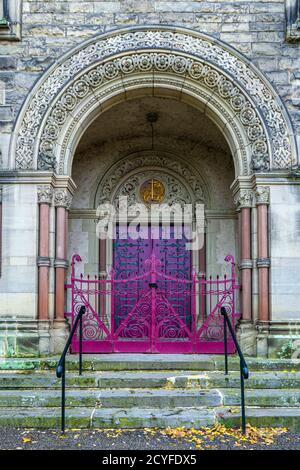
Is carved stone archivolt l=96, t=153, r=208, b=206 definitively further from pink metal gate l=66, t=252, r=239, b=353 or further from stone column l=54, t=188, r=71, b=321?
stone column l=54, t=188, r=71, b=321

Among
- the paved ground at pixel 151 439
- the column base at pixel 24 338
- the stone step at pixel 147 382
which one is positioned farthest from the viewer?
the column base at pixel 24 338

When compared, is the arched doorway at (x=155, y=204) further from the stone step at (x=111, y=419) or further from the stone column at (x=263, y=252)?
the stone step at (x=111, y=419)

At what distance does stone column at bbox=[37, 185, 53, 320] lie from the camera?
7316 mm

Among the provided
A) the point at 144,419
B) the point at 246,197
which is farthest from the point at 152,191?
the point at 144,419

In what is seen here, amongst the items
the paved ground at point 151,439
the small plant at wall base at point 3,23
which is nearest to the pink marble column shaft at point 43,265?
the paved ground at point 151,439

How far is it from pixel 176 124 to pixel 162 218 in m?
1.82

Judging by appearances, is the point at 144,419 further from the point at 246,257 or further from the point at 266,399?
the point at 246,257

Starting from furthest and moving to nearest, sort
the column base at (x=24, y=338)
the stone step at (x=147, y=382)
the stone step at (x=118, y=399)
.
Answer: the column base at (x=24, y=338) < the stone step at (x=147, y=382) < the stone step at (x=118, y=399)

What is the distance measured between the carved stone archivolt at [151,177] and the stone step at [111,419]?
5.33 metres

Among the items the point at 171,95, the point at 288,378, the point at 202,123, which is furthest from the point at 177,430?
the point at 202,123

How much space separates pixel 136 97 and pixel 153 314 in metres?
3.41

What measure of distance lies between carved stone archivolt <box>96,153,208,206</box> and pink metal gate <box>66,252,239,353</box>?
1518 mm

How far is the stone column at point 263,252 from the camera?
7367 millimetres
